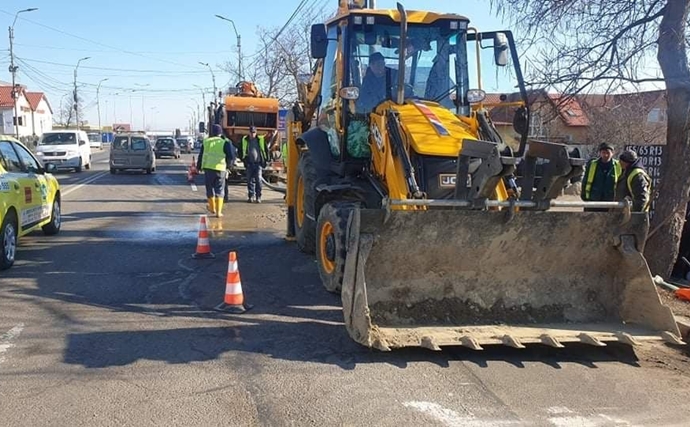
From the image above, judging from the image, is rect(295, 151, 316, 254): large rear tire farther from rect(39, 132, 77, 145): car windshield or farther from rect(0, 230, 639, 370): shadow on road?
rect(39, 132, 77, 145): car windshield

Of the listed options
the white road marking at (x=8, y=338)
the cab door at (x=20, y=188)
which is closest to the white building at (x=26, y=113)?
the cab door at (x=20, y=188)

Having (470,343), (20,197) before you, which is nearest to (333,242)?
(470,343)

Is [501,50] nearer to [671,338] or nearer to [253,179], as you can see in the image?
[671,338]

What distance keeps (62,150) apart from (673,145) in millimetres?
26736

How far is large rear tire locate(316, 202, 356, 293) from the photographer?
6883 mm

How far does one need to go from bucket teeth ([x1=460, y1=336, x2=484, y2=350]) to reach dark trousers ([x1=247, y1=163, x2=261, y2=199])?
13104 mm

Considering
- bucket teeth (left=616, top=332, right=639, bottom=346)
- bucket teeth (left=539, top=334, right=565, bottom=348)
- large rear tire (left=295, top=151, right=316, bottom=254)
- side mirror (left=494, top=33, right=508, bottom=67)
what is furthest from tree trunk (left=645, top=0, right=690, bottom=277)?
large rear tire (left=295, top=151, right=316, bottom=254)

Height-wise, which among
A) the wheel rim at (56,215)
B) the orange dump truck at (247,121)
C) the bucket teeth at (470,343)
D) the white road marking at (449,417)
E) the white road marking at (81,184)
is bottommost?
the white road marking at (81,184)

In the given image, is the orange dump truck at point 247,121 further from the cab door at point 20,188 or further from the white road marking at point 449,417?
the white road marking at point 449,417

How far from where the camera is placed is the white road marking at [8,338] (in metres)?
5.60

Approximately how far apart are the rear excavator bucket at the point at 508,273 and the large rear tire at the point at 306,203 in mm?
2500

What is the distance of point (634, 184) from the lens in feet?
27.4

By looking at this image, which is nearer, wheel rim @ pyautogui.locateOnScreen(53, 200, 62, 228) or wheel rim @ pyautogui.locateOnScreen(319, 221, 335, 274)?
wheel rim @ pyautogui.locateOnScreen(319, 221, 335, 274)

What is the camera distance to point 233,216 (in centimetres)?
1504
